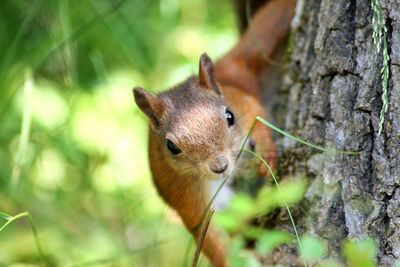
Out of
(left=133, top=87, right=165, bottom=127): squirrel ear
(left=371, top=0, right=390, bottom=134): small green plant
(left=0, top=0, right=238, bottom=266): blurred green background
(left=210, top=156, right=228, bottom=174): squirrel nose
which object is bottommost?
(left=0, top=0, right=238, bottom=266): blurred green background

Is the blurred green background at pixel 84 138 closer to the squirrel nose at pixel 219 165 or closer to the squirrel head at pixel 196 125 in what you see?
the squirrel head at pixel 196 125

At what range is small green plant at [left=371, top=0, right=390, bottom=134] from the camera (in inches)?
62.5

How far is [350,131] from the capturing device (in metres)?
1.73

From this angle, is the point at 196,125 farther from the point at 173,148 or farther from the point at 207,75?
the point at 207,75

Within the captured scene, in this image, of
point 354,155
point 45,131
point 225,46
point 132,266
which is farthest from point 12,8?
point 354,155

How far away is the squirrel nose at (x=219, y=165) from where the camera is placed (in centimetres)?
191

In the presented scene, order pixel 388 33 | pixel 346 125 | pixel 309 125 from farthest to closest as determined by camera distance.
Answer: pixel 309 125
pixel 346 125
pixel 388 33

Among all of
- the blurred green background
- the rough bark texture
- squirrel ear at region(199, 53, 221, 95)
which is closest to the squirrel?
squirrel ear at region(199, 53, 221, 95)

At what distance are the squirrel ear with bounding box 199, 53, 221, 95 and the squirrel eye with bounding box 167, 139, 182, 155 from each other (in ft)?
0.82

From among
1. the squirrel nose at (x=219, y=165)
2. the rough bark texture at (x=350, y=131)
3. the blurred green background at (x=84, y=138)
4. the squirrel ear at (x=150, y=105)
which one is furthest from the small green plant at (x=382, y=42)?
the blurred green background at (x=84, y=138)

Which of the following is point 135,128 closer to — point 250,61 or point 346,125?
point 250,61

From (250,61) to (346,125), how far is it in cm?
A: 89

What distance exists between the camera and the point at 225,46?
11.1ft

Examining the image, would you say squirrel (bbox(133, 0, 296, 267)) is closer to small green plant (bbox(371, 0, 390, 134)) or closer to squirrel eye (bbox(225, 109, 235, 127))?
squirrel eye (bbox(225, 109, 235, 127))
